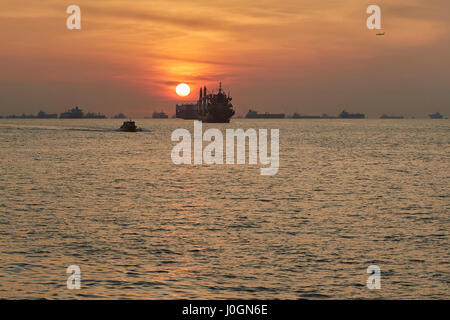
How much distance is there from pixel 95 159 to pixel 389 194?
50.5m

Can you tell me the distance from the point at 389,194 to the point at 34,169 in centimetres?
4156

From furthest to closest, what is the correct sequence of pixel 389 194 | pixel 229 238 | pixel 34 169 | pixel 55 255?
pixel 34 169
pixel 389 194
pixel 229 238
pixel 55 255

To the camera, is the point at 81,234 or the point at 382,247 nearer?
the point at 382,247

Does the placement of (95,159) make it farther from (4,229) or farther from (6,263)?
(6,263)

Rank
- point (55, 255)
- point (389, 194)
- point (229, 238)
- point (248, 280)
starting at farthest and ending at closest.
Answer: point (389, 194) < point (229, 238) < point (55, 255) < point (248, 280)

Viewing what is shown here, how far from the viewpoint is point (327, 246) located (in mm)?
23844

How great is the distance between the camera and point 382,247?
23.9 metres
